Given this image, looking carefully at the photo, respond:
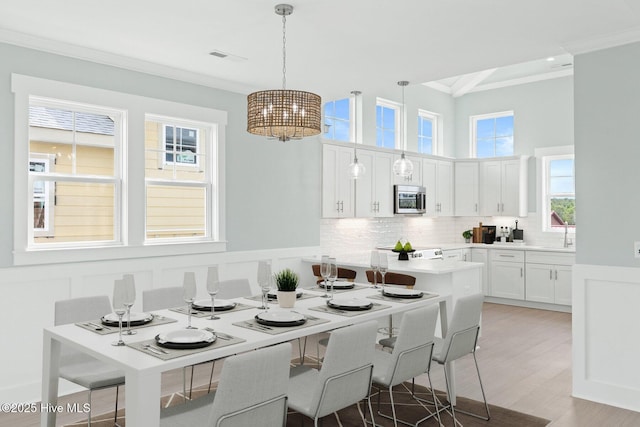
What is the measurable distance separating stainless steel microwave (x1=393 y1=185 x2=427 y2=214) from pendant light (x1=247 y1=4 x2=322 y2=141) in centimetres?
396

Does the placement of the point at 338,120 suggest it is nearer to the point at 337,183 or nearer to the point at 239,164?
the point at 337,183

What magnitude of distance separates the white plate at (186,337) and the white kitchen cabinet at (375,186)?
13.7ft

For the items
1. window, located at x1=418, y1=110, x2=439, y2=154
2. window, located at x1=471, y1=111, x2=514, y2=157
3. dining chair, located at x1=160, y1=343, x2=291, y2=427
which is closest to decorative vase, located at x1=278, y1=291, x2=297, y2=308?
dining chair, located at x1=160, y1=343, x2=291, y2=427

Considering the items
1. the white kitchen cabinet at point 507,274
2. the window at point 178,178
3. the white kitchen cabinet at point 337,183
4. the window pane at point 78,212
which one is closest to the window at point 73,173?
the window pane at point 78,212

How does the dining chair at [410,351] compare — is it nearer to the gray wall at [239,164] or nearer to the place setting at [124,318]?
the place setting at [124,318]

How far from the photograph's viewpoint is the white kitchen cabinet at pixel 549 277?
6691 millimetres

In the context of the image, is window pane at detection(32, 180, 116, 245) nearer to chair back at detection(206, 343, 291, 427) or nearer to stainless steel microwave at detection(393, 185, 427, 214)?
chair back at detection(206, 343, 291, 427)

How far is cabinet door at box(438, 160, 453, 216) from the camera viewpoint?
795 cm

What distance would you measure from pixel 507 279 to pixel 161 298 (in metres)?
5.47

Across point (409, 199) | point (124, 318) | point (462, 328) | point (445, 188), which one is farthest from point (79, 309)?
point (445, 188)

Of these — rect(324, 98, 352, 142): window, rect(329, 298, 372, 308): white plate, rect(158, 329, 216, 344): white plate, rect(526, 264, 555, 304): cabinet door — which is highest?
rect(324, 98, 352, 142): window

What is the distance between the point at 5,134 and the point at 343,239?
159 inches

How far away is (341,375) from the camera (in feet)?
7.63

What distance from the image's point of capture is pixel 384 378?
107 inches
